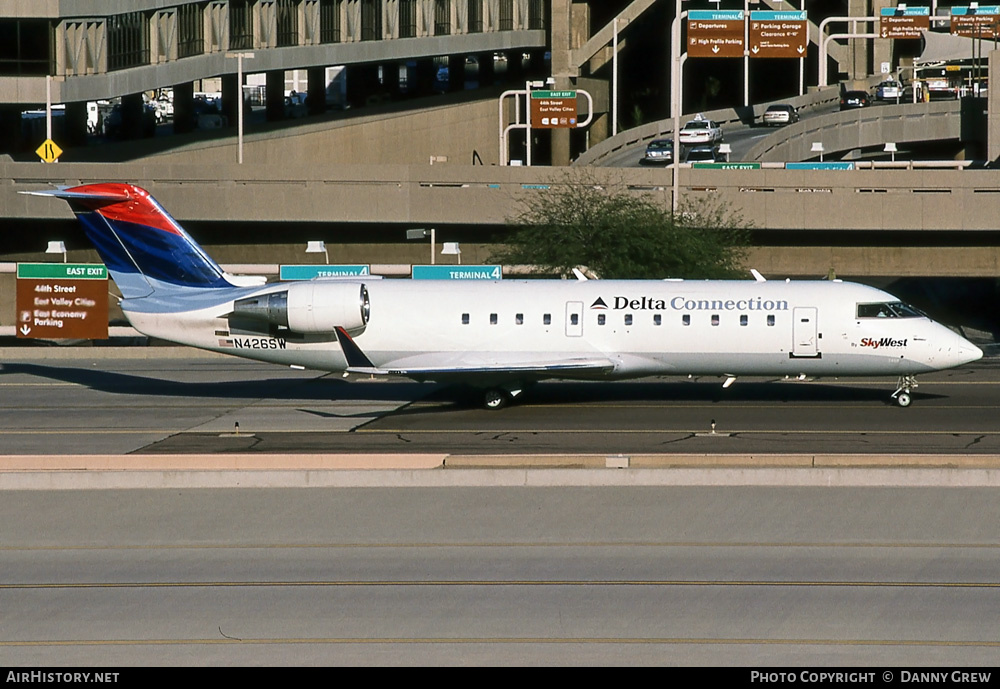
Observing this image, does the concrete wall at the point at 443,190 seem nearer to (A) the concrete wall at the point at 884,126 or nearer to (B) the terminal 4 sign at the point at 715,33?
(B) the terminal 4 sign at the point at 715,33

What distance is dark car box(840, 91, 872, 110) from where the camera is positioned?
88250mm

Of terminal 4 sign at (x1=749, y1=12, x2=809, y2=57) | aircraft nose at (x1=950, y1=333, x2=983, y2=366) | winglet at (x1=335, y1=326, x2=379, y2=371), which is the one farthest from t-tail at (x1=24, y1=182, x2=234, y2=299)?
terminal 4 sign at (x1=749, y1=12, x2=809, y2=57)

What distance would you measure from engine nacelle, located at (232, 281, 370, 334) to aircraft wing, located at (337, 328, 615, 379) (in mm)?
467

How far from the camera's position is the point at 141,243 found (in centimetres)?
3188

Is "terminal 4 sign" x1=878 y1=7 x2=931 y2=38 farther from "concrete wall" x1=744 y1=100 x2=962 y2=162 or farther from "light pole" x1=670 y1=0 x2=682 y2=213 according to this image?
"light pole" x1=670 y1=0 x2=682 y2=213

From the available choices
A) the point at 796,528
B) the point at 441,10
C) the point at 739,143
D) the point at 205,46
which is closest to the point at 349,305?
the point at 796,528

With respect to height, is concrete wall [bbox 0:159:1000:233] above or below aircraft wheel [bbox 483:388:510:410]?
above

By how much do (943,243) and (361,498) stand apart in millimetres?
Answer: 31678

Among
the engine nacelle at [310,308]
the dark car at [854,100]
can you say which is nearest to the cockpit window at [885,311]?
the engine nacelle at [310,308]

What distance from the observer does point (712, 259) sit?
4278 centimetres

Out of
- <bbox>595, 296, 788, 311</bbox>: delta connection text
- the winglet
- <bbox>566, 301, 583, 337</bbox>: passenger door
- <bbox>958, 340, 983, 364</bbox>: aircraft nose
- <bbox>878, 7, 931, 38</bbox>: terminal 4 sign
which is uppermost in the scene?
<bbox>878, 7, 931, 38</bbox>: terminal 4 sign

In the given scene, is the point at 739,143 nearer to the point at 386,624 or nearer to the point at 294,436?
the point at 294,436
